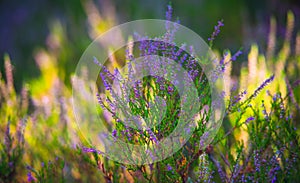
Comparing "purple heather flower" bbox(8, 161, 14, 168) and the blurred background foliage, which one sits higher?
the blurred background foliage

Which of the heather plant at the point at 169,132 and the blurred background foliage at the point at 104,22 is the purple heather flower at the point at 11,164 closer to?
the heather plant at the point at 169,132

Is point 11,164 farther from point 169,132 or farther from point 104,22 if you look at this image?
point 104,22

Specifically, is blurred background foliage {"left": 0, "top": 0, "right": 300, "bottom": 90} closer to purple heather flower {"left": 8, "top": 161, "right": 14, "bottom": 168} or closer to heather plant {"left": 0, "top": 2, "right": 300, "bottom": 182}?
heather plant {"left": 0, "top": 2, "right": 300, "bottom": 182}

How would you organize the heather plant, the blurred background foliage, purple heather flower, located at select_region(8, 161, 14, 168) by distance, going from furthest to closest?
the blurred background foliage → purple heather flower, located at select_region(8, 161, 14, 168) → the heather plant

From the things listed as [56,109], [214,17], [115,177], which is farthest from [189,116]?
[214,17]

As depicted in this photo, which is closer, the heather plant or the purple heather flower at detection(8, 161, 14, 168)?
the heather plant

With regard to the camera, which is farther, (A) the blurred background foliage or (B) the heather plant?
(A) the blurred background foliage

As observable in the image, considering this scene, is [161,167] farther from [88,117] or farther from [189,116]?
[88,117]

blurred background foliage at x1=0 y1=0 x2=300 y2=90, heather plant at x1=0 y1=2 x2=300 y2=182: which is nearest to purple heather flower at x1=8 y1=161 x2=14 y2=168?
heather plant at x1=0 y1=2 x2=300 y2=182

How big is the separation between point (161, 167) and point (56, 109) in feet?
5.20

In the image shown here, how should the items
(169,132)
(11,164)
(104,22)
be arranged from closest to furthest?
(169,132)
(11,164)
(104,22)

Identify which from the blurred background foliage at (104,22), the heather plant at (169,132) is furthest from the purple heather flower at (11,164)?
the blurred background foliage at (104,22)

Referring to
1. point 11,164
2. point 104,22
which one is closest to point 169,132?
point 11,164

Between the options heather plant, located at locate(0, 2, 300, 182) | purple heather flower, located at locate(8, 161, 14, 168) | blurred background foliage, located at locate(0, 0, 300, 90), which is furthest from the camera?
blurred background foliage, located at locate(0, 0, 300, 90)
